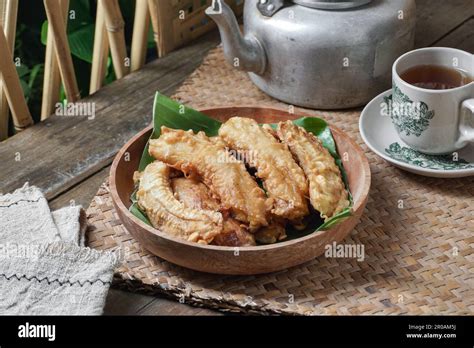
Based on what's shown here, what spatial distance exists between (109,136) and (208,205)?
0.41m

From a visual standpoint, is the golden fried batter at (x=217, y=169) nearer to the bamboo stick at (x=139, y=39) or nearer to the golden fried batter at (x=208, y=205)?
the golden fried batter at (x=208, y=205)

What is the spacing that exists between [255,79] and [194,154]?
42 centimetres

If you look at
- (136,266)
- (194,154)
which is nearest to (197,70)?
(194,154)

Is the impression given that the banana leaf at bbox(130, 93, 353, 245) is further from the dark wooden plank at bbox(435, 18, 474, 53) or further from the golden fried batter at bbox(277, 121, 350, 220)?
the dark wooden plank at bbox(435, 18, 474, 53)

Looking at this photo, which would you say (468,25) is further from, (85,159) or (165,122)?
(85,159)

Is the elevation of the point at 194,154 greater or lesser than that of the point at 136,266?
greater

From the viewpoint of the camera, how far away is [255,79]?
59.6 inches

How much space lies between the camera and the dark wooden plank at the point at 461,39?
1.65 meters

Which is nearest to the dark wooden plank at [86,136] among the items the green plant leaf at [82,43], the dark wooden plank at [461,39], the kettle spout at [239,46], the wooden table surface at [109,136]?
the wooden table surface at [109,136]

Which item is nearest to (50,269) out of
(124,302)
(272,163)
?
(124,302)

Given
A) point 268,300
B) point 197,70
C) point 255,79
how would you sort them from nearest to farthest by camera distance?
point 268,300 < point 255,79 < point 197,70

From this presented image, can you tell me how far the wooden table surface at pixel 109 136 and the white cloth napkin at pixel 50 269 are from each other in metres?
0.05

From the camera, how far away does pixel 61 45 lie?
1.49m

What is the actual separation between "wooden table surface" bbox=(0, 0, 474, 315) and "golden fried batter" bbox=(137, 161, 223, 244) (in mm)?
105
